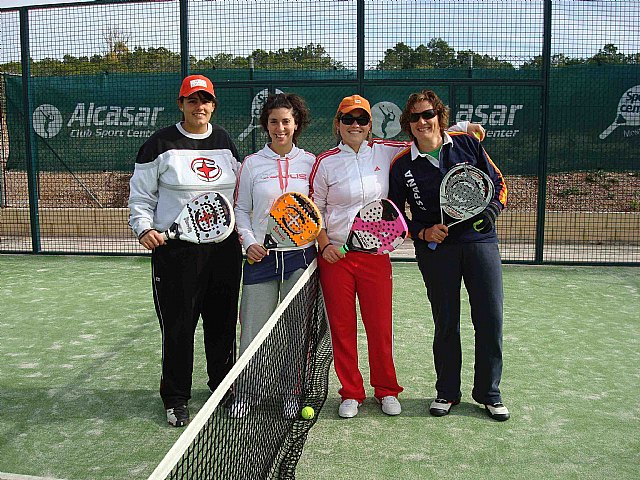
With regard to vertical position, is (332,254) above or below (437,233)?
below

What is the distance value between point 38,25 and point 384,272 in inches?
263

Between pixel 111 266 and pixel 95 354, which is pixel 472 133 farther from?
pixel 111 266

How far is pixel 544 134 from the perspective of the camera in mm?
8273

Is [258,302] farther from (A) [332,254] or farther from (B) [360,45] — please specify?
(B) [360,45]

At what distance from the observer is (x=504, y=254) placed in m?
9.06

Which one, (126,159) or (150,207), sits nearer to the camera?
(150,207)

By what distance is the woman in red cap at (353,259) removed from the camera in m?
3.95

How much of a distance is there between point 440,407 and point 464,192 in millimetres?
1223

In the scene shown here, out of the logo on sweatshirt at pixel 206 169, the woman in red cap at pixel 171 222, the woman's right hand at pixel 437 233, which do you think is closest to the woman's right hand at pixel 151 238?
the woman in red cap at pixel 171 222

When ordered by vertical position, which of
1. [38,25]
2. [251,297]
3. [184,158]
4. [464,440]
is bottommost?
[464,440]

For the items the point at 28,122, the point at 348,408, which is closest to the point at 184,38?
the point at 28,122

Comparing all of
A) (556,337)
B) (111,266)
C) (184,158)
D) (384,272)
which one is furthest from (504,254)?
(184,158)

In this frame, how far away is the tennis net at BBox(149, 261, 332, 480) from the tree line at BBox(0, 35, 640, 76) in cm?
449

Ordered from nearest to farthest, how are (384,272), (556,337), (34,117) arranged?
1. (384,272)
2. (556,337)
3. (34,117)
